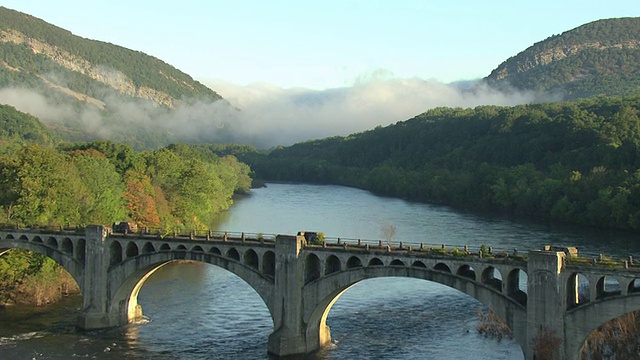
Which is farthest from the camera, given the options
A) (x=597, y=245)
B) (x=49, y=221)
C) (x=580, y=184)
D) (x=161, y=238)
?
(x=580, y=184)

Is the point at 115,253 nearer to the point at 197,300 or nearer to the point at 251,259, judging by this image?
the point at 197,300

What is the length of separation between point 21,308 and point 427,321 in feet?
133

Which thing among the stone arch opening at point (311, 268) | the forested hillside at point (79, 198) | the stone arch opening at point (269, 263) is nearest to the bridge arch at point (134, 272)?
the stone arch opening at point (269, 263)

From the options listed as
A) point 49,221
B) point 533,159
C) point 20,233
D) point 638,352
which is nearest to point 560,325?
point 638,352

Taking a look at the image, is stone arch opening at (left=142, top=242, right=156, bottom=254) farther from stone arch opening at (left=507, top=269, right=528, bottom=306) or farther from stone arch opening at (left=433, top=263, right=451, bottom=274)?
stone arch opening at (left=507, top=269, right=528, bottom=306)

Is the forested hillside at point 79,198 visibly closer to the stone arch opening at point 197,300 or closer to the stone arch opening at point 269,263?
the stone arch opening at point 197,300

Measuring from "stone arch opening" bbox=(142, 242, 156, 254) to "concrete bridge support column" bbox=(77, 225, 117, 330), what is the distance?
13.2 ft

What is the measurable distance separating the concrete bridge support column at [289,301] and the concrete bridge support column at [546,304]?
1794cm

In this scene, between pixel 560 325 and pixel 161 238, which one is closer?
pixel 560 325

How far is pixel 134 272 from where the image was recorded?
6762 cm

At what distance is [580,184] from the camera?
481 feet

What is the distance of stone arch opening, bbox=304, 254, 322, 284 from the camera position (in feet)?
191

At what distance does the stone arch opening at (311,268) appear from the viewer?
5812 cm

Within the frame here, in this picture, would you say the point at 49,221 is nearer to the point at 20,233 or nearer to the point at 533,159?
the point at 20,233
